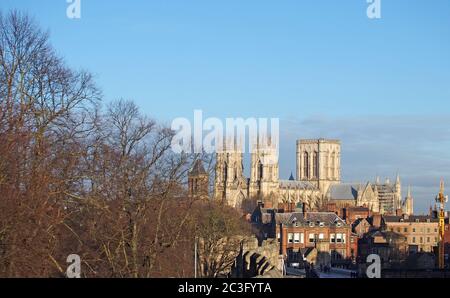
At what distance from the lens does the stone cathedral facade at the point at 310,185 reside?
125 m

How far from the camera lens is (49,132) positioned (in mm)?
23438

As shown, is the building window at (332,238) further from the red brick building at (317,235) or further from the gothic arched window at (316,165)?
the gothic arched window at (316,165)

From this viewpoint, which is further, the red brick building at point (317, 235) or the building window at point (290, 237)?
the building window at point (290, 237)

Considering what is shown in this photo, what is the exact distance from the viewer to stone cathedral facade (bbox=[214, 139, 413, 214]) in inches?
4914

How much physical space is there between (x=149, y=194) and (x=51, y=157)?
6.16 m

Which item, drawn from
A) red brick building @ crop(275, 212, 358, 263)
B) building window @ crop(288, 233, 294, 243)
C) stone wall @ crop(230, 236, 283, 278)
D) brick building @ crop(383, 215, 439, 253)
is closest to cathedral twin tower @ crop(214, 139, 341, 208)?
brick building @ crop(383, 215, 439, 253)

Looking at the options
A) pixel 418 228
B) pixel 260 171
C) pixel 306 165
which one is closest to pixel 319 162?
pixel 306 165

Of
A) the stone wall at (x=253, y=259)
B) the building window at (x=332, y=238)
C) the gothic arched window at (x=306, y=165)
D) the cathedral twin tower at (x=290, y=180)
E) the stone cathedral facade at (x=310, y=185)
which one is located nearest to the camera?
the stone wall at (x=253, y=259)

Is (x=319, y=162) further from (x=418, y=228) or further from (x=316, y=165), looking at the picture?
(x=418, y=228)

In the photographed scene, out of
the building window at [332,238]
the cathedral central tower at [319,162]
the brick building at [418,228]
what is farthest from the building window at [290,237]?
the cathedral central tower at [319,162]

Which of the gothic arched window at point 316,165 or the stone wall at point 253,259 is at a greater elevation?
the gothic arched window at point 316,165

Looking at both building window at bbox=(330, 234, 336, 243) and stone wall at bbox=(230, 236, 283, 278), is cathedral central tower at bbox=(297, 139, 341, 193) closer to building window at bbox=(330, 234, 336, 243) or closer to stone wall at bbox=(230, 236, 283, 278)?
building window at bbox=(330, 234, 336, 243)
